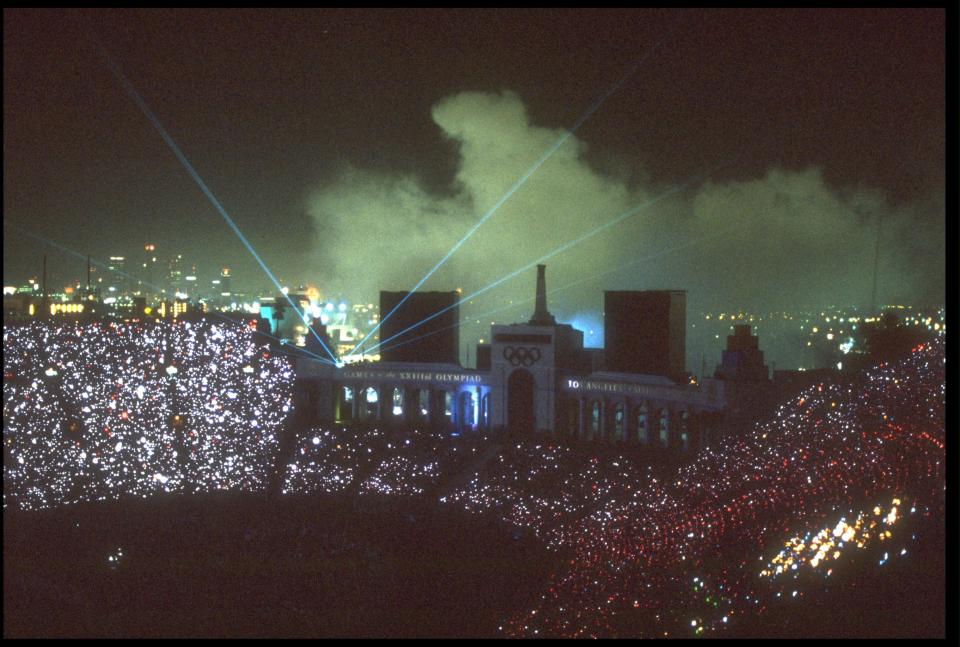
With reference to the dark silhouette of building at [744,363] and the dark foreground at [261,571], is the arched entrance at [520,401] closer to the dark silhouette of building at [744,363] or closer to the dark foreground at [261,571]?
the dark foreground at [261,571]

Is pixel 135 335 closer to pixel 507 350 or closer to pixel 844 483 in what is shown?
pixel 507 350

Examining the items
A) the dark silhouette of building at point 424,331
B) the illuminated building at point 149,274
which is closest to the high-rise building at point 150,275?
the illuminated building at point 149,274

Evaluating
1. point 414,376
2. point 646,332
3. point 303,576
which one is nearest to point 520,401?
point 414,376

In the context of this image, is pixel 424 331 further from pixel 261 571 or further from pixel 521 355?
pixel 261 571

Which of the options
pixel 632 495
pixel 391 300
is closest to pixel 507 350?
pixel 391 300

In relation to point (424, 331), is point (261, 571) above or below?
below

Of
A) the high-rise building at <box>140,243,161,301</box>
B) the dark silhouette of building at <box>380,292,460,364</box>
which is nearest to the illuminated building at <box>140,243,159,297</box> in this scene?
the high-rise building at <box>140,243,161,301</box>

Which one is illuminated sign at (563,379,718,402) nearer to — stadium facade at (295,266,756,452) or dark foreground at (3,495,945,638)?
stadium facade at (295,266,756,452)
